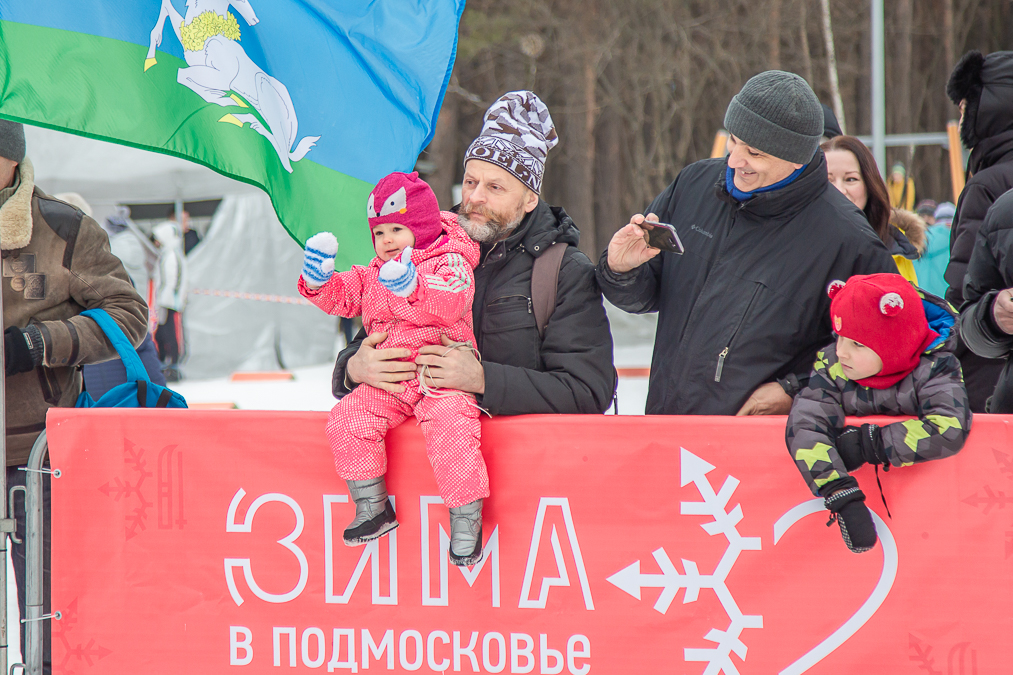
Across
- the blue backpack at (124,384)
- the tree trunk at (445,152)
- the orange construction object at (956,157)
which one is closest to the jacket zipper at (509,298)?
the blue backpack at (124,384)

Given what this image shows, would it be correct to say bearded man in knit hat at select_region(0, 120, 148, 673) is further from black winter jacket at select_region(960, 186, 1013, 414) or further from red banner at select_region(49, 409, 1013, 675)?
black winter jacket at select_region(960, 186, 1013, 414)

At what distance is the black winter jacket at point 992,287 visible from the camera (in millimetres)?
3027

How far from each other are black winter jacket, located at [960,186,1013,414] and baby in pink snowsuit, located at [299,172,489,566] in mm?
1701

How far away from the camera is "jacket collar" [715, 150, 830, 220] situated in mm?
2818

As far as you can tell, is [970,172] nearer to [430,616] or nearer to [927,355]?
[927,355]

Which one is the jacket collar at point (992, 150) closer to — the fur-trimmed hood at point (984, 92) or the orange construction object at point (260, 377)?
the fur-trimmed hood at point (984, 92)

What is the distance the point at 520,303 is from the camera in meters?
2.89

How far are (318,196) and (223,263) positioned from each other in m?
12.2

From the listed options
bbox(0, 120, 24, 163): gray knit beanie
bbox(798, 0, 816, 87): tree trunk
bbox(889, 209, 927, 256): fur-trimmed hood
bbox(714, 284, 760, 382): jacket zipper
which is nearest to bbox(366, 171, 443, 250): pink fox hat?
bbox(714, 284, 760, 382): jacket zipper

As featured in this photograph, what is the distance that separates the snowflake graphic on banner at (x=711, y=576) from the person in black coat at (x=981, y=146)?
1683 millimetres

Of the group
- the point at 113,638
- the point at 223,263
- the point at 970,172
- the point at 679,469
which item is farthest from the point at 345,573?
the point at 223,263

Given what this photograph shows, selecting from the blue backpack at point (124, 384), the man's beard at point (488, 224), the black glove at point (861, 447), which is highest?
the man's beard at point (488, 224)

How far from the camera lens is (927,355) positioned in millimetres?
2535

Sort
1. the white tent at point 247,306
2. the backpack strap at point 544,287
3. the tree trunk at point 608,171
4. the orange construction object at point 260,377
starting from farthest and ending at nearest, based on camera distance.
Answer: the tree trunk at point 608,171, the white tent at point 247,306, the orange construction object at point 260,377, the backpack strap at point 544,287
